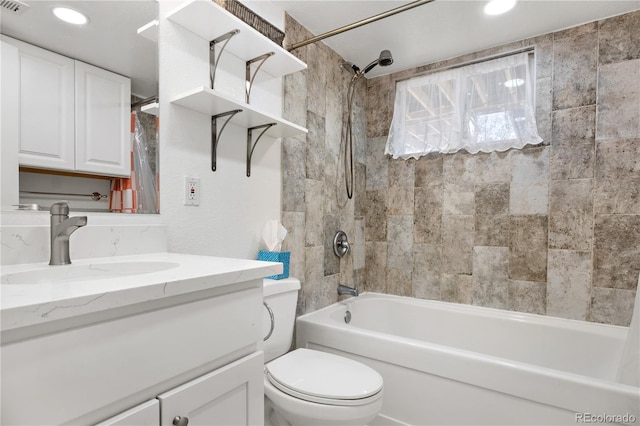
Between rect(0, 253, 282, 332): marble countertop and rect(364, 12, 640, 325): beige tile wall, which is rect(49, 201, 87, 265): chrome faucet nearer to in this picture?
rect(0, 253, 282, 332): marble countertop

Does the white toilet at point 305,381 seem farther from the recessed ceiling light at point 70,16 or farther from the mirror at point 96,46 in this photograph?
the recessed ceiling light at point 70,16

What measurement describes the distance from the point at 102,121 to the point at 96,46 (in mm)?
252

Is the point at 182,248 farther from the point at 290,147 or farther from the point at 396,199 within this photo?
the point at 396,199

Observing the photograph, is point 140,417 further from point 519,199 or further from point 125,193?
point 519,199

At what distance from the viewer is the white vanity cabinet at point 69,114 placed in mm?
974

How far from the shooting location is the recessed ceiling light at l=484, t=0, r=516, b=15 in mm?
1841

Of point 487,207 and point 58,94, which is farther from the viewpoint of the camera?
point 487,207

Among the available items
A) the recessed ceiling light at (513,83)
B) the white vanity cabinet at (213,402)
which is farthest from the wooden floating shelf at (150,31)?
the recessed ceiling light at (513,83)

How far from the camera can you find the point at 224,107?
4.67ft

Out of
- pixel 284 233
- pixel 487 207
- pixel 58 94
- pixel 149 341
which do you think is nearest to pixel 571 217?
pixel 487 207

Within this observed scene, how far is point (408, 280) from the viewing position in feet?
8.55

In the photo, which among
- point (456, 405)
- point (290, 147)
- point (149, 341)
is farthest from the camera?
point (290, 147)

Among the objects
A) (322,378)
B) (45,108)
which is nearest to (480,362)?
(322,378)

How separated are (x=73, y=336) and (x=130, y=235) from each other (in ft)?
2.17
